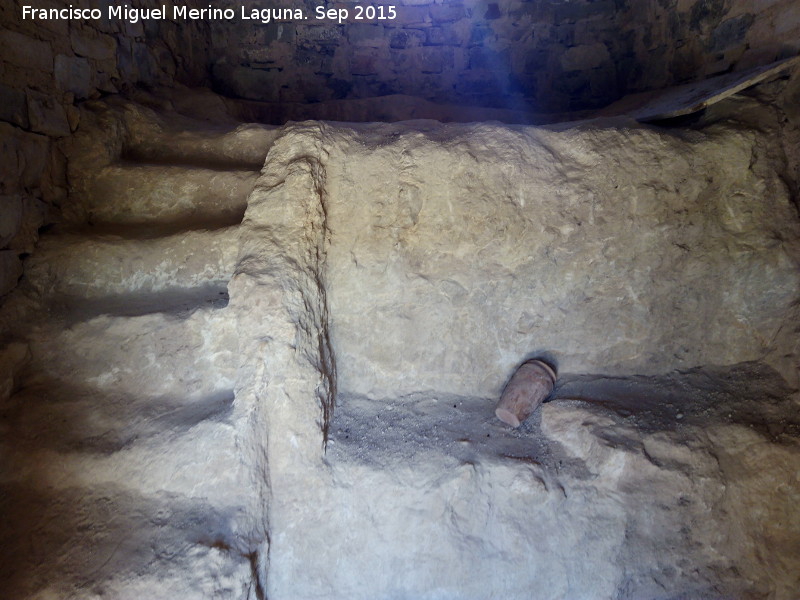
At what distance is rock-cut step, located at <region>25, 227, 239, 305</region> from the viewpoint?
2.62 metres

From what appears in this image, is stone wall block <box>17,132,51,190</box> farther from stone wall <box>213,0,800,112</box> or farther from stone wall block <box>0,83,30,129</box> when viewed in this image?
stone wall <box>213,0,800,112</box>

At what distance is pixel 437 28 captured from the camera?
16.4ft

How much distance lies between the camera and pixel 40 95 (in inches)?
105

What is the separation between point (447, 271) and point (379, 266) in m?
0.41

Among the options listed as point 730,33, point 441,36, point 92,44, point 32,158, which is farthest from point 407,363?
point 441,36

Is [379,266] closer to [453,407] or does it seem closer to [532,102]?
[453,407]

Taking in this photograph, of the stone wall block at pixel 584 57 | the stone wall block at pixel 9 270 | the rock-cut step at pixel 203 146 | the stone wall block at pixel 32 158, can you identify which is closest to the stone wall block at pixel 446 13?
the stone wall block at pixel 584 57

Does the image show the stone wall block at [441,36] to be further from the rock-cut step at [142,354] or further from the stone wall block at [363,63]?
the rock-cut step at [142,354]

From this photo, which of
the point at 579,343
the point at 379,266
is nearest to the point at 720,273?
the point at 579,343

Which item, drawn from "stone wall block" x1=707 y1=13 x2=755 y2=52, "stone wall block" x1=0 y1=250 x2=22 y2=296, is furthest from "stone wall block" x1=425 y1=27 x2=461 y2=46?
"stone wall block" x1=0 y1=250 x2=22 y2=296

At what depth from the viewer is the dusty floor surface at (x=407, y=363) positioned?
2209 mm

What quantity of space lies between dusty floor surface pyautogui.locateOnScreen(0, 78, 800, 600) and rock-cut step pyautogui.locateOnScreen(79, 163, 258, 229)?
1 cm

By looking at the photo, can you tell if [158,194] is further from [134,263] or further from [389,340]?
A: [389,340]

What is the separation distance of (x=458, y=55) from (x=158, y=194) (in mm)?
3612
